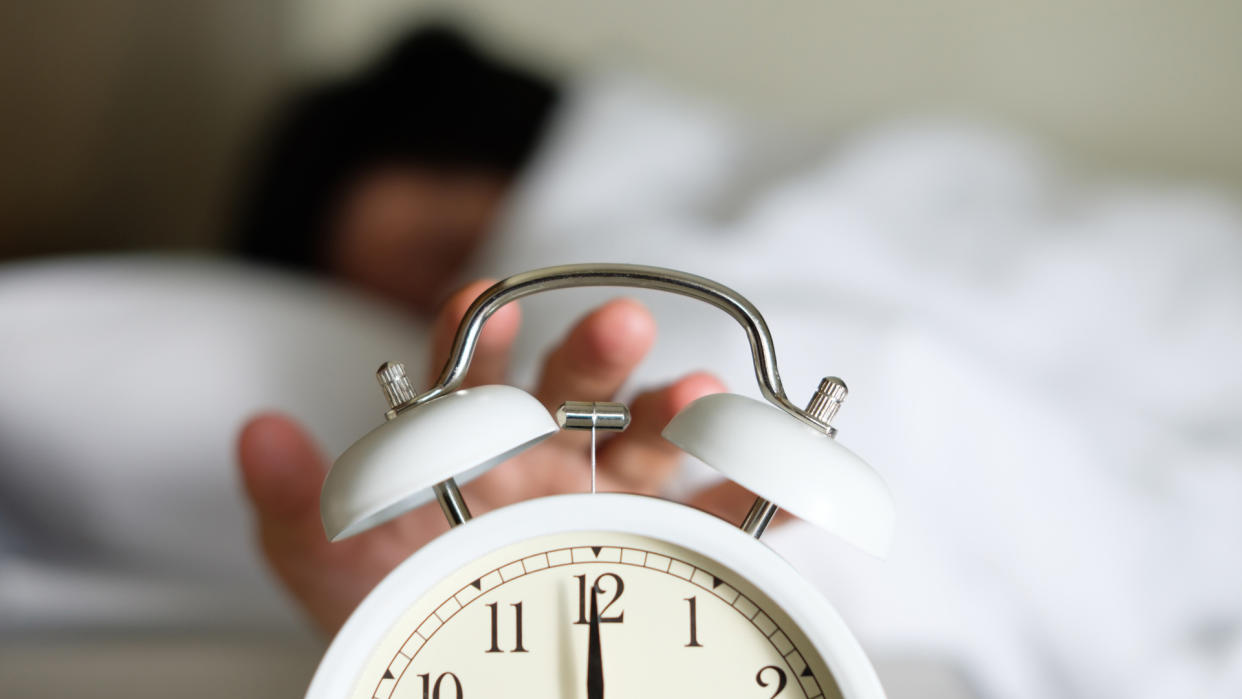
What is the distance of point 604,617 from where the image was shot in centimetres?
37

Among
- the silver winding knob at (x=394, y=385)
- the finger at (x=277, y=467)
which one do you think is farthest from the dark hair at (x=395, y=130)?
the silver winding knob at (x=394, y=385)

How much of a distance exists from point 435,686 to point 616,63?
1291mm

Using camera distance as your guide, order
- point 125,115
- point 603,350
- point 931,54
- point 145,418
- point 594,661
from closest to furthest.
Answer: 1. point 594,661
2. point 603,350
3. point 145,418
4. point 125,115
5. point 931,54

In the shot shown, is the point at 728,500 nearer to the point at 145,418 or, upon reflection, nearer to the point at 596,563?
the point at 596,563

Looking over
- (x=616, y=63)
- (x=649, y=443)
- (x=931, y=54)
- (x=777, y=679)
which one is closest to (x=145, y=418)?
(x=649, y=443)

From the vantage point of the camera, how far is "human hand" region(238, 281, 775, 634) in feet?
1.94

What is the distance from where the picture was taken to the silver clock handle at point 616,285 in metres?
0.38

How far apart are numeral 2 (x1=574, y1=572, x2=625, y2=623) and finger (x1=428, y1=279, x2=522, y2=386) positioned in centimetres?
21

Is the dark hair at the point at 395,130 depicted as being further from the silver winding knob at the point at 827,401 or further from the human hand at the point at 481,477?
the silver winding knob at the point at 827,401

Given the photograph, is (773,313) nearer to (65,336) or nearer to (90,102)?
(65,336)

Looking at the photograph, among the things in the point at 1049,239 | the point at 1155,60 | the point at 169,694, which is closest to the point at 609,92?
the point at 1049,239

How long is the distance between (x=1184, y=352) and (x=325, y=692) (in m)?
0.83

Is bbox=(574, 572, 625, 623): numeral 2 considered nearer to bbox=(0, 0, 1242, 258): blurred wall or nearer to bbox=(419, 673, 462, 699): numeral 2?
bbox=(419, 673, 462, 699): numeral 2

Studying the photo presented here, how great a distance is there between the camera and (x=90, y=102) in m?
1.32
